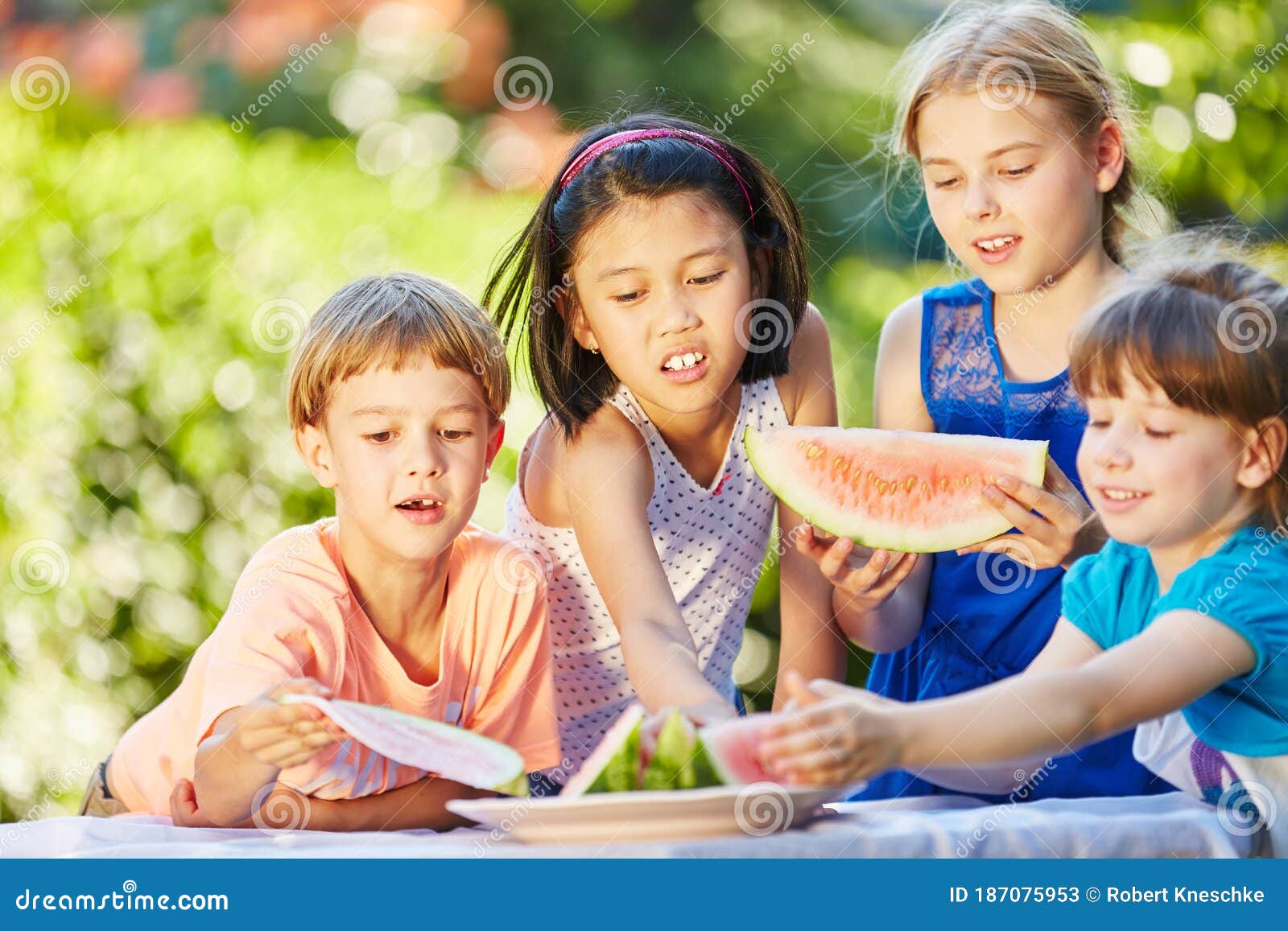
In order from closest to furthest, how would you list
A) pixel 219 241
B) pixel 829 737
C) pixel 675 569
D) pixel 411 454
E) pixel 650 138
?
pixel 829 737, pixel 411 454, pixel 650 138, pixel 675 569, pixel 219 241

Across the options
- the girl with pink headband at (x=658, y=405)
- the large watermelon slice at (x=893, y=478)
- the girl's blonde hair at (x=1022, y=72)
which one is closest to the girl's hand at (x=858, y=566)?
the large watermelon slice at (x=893, y=478)

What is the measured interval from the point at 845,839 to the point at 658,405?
3.07 ft

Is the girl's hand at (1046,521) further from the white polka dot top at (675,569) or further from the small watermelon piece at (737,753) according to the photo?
the small watermelon piece at (737,753)

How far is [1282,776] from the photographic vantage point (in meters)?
2.00

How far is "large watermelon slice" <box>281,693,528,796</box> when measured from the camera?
6.07ft

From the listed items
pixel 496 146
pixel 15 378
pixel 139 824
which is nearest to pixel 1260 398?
pixel 139 824

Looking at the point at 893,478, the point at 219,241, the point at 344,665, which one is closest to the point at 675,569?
the point at 893,478

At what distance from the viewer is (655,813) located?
5.81 feet

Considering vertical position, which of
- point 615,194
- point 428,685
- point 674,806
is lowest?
point 674,806

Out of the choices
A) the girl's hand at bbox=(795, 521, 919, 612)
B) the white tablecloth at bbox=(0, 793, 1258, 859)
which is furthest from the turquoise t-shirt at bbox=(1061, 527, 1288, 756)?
the girl's hand at bbox=(795, 521, 919, 612)

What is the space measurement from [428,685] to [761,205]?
1051 mm

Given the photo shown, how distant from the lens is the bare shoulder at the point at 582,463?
7.97 ft

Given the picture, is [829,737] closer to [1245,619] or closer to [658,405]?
[1245,619]

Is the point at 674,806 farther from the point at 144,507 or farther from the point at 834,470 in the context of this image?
the point at 144,507
